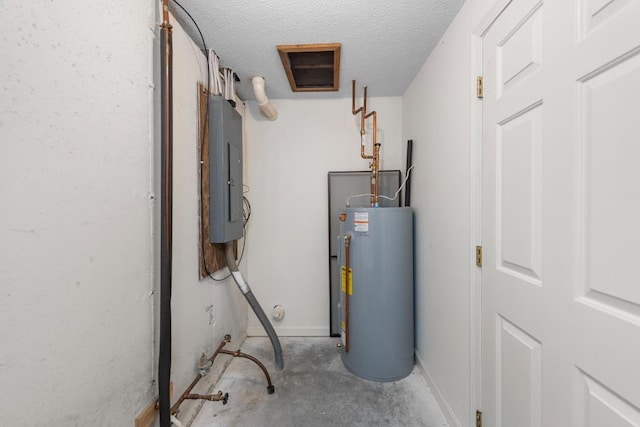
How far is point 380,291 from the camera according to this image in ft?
5.62

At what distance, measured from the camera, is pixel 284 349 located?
214 centimetres

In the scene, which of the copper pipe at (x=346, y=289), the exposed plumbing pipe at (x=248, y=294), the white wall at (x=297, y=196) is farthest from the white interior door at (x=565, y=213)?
the white wall at (x=297, y=196)

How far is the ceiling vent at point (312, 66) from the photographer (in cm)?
158

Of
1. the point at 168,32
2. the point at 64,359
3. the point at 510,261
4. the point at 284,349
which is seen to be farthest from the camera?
the point at 284,349

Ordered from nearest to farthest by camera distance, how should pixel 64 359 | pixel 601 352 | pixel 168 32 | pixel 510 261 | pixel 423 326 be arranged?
pixel 601 352 < pixel 64 359 < pixel 510 261 < pixel 168 32 < pixel 423 326

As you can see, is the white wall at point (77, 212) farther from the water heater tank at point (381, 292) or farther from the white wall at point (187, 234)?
the water heater tank at point (381, 292)

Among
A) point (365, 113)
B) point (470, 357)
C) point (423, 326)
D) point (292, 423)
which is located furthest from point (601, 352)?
point (365, 113)

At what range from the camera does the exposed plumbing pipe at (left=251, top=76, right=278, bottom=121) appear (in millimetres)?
1913

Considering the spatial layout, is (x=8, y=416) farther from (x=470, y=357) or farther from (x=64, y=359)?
(x=470, y=357)

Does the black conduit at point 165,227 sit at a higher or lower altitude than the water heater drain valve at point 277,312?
higher

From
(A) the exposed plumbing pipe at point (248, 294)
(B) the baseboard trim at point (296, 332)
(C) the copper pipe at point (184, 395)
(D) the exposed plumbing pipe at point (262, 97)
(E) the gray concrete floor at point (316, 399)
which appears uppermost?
Answer: (D) the exposed plumbing pipe at point (262, 97)

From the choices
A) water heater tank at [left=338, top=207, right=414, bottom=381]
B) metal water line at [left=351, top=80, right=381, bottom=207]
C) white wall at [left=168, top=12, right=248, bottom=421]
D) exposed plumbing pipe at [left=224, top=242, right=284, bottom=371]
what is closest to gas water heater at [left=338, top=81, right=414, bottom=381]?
water heater tank at [left=338, top=207, right=414, bottom=381]

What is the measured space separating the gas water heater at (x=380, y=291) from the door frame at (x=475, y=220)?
583mm

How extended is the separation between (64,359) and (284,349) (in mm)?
1647
